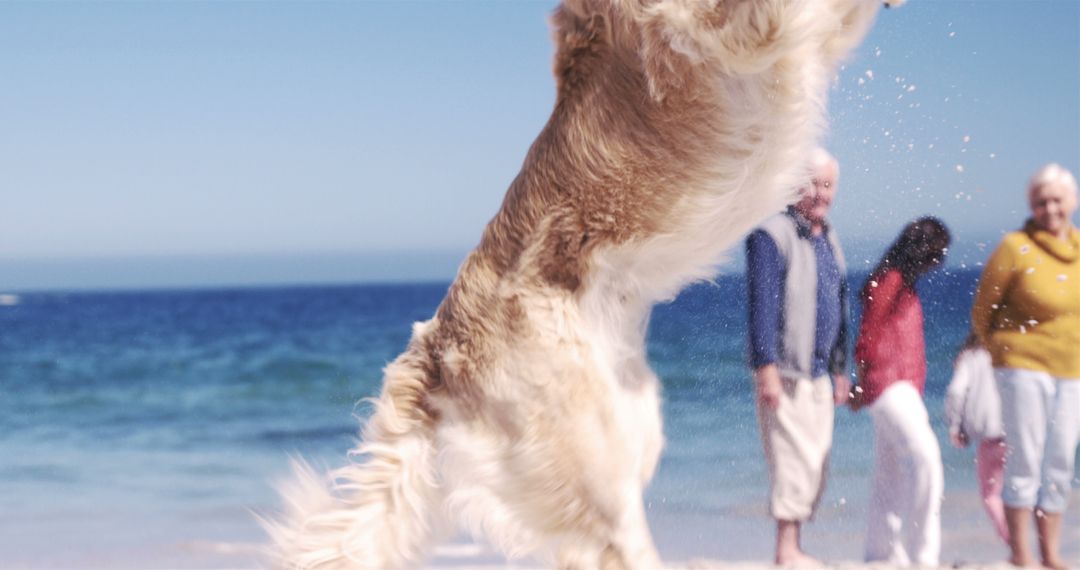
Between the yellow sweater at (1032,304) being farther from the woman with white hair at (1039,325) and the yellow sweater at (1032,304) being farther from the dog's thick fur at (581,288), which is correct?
the dog's thick fur at (581,288)

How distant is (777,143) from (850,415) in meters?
1.81

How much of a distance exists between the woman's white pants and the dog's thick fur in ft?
5.32

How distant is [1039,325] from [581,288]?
2.32 metres

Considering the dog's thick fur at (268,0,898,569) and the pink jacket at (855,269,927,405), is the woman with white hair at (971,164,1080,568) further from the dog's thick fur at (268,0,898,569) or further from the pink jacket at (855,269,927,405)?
the dog's thick fur at (268,0,898,569)

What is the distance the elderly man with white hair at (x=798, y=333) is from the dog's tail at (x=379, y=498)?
1554mm

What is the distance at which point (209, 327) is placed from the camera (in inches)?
1019

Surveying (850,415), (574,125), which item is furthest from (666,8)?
(850,415)

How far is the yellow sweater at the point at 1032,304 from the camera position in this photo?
4.27 m

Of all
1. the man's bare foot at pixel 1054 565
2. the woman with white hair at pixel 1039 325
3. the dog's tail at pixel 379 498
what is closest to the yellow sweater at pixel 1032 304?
the woman with white hair at pixel 1039 325

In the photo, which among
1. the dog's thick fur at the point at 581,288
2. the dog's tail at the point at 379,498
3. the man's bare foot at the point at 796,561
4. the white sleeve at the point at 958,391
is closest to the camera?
the dog's thick fur at the point at 581,288

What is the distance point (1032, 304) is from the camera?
4.29 m

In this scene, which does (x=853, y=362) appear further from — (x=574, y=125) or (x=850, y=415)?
(x=574, y=125)

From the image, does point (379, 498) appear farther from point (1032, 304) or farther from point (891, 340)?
point (1032, 304)

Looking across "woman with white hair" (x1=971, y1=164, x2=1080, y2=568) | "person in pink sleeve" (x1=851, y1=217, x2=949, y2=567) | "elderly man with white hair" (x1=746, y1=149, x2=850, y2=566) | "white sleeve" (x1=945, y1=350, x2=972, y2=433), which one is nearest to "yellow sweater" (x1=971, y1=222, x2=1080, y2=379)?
"woman with white hair" (x1=971, y1=164, x2=1080, y2=568)
